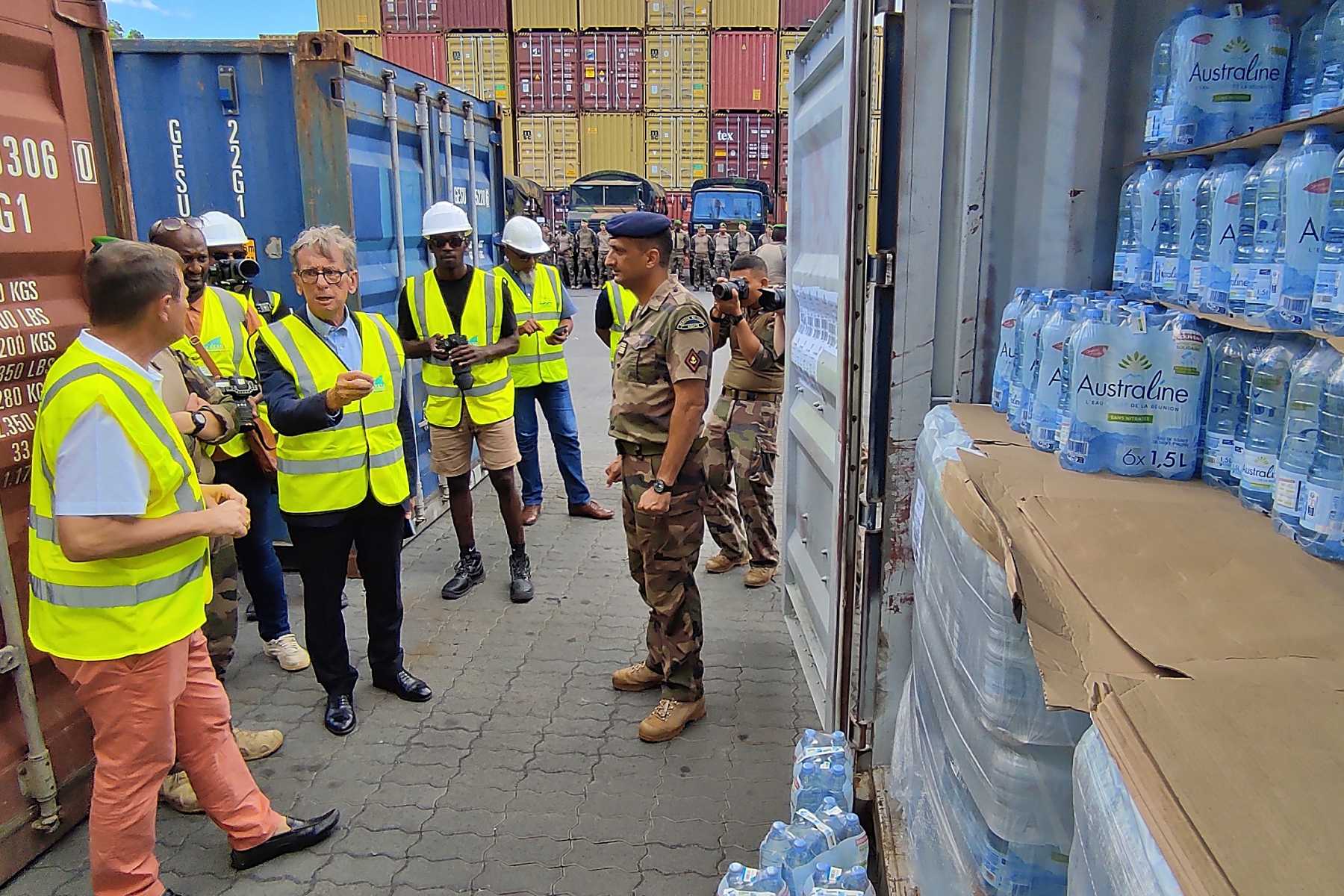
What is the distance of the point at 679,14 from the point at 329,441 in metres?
22.3

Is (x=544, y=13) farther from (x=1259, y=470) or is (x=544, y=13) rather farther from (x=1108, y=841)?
(x=1108, y=841)

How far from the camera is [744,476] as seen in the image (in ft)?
15.5

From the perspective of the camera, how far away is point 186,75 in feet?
14.7

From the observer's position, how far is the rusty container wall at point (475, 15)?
22.7 metres

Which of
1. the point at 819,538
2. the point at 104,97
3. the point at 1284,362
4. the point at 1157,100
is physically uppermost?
the point at 104,97

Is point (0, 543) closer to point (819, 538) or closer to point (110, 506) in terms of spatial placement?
point (110, 506)

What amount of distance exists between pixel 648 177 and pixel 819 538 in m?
21.6

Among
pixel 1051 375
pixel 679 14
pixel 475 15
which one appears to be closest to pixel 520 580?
pixel 1051 375

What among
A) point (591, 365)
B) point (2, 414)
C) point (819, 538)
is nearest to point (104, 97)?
point (2, 414)

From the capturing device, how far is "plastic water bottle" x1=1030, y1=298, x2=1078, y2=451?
1921 mm

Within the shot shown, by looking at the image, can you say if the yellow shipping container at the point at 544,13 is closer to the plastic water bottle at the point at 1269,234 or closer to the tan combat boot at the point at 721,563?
the tan combat boot at the point at 721,563

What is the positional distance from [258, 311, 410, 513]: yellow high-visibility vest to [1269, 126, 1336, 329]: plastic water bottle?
2736 millimetres

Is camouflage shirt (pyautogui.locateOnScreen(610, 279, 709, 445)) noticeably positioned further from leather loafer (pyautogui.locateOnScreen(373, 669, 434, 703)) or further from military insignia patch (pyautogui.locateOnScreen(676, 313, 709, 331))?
leather loafer (pyautogui.locateOnScreen(373, 669, 434, 703))

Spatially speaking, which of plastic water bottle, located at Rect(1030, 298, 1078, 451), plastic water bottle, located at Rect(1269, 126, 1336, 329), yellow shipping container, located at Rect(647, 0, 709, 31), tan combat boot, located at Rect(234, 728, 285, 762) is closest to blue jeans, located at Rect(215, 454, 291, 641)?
tan combat boot, located at Rect(234, 728, 285, 762)
